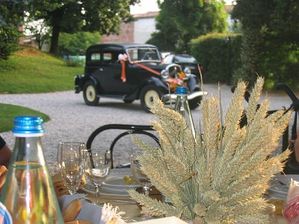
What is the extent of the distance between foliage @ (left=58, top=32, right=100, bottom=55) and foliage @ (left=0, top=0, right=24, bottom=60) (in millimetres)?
12401

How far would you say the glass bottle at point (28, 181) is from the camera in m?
0.83

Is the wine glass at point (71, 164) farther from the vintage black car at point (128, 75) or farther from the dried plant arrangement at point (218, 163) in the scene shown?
the vintage black car at point (128, 75)

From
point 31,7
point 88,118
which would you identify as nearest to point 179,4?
point 31,7

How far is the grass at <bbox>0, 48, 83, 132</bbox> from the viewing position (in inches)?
744

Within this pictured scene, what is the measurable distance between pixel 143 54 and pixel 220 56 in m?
9.38

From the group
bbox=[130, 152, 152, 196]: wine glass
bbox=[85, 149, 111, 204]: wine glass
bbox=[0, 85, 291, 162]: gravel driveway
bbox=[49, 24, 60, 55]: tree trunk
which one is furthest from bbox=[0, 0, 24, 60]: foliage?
bbox=[130, 152, 152, 196]: wine glass

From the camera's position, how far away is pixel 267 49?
743 inches

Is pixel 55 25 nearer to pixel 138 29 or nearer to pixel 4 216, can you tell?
pixel 138 29

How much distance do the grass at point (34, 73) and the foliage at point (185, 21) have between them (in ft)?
22.3

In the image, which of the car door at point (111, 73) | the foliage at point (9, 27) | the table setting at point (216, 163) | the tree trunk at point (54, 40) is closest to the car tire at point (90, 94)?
the car door at point (111, 73)

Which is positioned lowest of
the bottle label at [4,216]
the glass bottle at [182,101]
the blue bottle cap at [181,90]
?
the bottle label at [4,216]

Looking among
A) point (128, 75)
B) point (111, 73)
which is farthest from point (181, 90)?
point (111, 73)

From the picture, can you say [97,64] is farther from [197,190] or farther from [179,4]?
[179,4]

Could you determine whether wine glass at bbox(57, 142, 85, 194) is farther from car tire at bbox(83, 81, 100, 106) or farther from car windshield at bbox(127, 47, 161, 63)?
car tire at bbox(83, 81, 100, 106)
